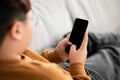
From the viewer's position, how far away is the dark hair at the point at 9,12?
0.68 meters

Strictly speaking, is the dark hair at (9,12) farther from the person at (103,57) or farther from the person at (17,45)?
the person at (103,57)

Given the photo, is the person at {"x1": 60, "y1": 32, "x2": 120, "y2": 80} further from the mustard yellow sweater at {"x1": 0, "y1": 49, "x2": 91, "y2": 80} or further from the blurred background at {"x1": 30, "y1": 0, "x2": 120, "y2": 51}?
the mustard yellow sweater at {"x1": 0, "y1": 49, "x2": 91, "y2": 80}

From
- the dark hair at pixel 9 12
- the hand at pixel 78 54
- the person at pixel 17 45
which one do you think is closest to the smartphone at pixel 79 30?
the hand at pixel 78 54

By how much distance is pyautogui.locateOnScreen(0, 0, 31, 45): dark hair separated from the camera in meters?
0.68

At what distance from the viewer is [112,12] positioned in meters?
1.71

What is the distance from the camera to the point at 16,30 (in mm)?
716

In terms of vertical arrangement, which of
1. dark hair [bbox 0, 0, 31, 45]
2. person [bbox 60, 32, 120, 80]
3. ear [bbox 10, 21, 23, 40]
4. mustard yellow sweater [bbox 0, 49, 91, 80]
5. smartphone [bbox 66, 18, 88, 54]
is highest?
dark hair [bbox 0, 0, 31, 45]

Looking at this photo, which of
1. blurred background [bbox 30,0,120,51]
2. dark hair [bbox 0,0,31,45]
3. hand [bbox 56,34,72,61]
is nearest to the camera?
dark hair [bbox 0,0,31,45]

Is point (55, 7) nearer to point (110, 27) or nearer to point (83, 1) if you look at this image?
point (83, 1)

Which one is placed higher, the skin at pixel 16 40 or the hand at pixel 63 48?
the skin at pixel 16 40

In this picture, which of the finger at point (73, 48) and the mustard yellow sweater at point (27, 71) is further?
the finger at point (73, 48)

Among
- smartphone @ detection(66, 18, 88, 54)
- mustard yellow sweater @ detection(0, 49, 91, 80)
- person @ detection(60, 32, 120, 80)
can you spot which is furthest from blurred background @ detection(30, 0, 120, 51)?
mustard yellow sweater @ detection(0, 49, 91, 80)

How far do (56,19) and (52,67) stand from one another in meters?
0.68

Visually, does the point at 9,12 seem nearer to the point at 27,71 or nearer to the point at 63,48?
the point at 27,71
